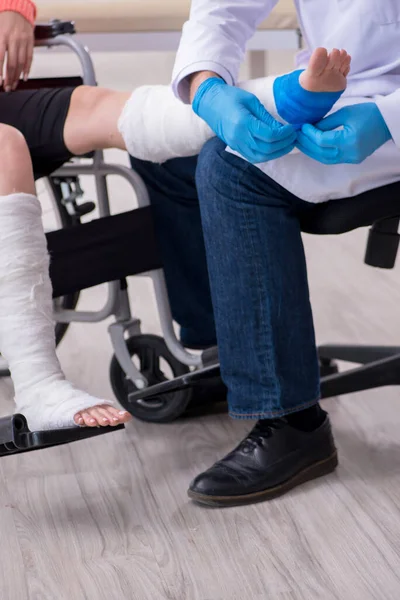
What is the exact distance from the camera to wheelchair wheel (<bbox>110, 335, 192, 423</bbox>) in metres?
1.74

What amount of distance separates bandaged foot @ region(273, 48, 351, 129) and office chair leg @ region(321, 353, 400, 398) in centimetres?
55

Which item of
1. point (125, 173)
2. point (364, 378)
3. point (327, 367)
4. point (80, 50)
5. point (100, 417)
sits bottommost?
point (327, 367)

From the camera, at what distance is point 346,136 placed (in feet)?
3.90

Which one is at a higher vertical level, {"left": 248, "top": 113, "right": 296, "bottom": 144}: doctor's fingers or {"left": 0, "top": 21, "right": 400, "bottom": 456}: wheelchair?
{"left": 248, "top": 113, "right": 296, "bottom": 144}: doctor's fingers

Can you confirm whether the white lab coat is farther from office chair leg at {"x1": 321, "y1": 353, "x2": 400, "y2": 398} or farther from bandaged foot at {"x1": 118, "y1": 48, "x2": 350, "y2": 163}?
office chair leg at {"x1": 321, "y1": 353, "x2": 400, "y2": 398}

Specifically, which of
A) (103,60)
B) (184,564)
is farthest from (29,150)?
(103,60)

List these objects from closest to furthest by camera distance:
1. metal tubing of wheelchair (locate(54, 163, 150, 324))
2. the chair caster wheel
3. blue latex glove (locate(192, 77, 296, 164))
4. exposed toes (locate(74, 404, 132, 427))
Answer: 1. blue latex glove (locate(192, 77, 296, 164))
2. exposed toes (locate(74, 404, 132, 427))
3. metal tubing of wheelchair (locate(54, 163, 150, 324))
4. the chair caster wheel

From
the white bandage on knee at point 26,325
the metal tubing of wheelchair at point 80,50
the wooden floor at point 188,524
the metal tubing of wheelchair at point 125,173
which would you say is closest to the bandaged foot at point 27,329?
the white bandage on knee at point 26,325

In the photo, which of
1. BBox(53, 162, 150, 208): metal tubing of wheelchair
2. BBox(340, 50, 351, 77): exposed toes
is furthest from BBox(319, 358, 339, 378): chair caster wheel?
BBox(340, 50, 351, 77): exposed toes

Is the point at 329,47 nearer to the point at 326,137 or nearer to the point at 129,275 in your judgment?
the point at 326,137

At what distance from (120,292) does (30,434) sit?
46 cm

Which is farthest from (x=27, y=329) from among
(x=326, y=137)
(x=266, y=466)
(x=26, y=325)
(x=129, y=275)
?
(x=326, y=137)

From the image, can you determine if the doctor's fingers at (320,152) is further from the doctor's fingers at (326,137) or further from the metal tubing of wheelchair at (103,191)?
the metal tubing of wheelchair at (103,191)

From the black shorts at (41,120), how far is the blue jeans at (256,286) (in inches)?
11.8
